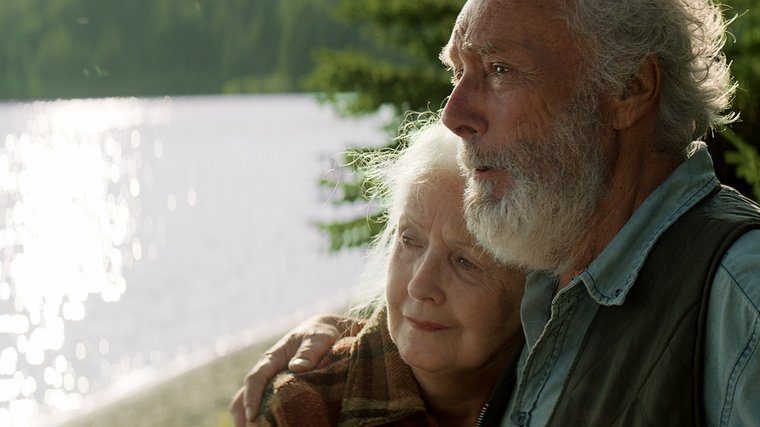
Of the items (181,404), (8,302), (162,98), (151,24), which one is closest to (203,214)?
(8,302)

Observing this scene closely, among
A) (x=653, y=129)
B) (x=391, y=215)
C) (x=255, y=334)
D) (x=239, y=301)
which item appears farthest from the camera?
(x=239, y=301)

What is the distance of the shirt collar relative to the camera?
170 centimetres

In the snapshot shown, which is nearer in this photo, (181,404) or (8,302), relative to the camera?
(181,404)

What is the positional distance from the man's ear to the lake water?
293 cm

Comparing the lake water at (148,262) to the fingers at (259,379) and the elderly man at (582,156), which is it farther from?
the elderly man at (582,156)

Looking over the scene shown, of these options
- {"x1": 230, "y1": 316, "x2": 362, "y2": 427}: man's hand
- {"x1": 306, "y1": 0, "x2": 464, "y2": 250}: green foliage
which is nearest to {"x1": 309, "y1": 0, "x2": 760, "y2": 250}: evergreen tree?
{"x1": 306, "y1": 0, "x2": 464, "y2": 250}: green foliage

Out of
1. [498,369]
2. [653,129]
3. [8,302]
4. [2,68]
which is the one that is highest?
[653,129]

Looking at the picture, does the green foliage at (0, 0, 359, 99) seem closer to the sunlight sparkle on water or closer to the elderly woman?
the sunlight sparkle on water

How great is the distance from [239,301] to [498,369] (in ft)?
40.2

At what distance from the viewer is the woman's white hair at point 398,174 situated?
220 cm

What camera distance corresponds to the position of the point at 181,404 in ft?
29.9

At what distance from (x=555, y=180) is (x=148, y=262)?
16.4 m

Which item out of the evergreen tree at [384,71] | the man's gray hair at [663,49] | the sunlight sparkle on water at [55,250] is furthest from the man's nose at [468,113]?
the sunlight sparkle on water at [55,250]

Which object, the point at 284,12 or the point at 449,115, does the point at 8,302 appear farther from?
the point at 284,12
